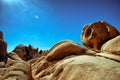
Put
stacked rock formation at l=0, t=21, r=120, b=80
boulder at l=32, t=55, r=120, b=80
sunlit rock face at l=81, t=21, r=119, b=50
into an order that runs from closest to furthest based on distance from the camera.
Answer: boulder at l=32, t=55, r=120, b=80 → stacked rock formation at l=0, t=21, r=120, b=80 → sunlit rock face at l=81, t=21, r=119, b=50

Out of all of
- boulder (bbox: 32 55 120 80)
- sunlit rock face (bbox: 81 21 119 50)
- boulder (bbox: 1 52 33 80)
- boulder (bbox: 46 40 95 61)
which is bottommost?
boulder (bbox: 32 55 120 80)

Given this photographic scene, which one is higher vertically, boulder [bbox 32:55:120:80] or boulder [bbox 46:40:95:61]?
boulder [bbox 46:40:95:61]

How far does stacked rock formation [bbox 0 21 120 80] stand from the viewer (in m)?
6.77

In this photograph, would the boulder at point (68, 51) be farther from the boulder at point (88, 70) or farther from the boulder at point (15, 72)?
the boulder at point (15, 72)

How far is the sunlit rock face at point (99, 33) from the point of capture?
11938 mm

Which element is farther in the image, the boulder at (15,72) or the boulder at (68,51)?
the boulder at (68,51)

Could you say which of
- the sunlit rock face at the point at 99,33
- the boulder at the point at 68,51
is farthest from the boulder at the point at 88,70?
the sunlit rock face at the point at 99,33

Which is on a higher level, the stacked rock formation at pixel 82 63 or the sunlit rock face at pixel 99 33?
the sunlit rock face at pixel 99 33

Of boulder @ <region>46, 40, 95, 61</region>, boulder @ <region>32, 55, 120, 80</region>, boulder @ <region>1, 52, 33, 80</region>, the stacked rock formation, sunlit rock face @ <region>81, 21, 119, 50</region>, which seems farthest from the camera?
sunlit rock face @ <region>81, 21, 119, 50</region>

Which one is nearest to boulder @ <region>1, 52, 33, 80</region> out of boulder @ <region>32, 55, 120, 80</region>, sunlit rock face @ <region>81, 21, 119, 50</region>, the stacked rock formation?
the stacked rock formation

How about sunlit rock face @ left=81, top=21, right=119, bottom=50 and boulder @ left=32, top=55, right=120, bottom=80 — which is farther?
sunlit rock face @ left=81, top=21, right=119, bottom=50

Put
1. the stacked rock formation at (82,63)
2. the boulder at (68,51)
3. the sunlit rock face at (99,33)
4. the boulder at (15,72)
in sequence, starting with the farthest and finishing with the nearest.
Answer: the sunlit rock face at (99,33), the boulder at (68,51), the boulder at (15,72), the stacked rock formation at (82,63)

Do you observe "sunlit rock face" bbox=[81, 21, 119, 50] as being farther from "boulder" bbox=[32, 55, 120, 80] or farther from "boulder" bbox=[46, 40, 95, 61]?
"boulder" bbox=[32, 55, 120, 80]

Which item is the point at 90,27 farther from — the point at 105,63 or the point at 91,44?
the point at 105,63
